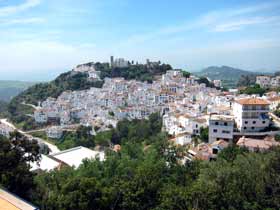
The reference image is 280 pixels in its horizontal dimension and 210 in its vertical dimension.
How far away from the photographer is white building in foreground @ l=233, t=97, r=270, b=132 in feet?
55.9

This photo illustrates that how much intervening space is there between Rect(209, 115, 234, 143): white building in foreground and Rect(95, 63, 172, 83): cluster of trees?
30337 millimetres

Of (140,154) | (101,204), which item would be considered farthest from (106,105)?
(101,204)

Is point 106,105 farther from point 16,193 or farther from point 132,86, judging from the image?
point 16,193

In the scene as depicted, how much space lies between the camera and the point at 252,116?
17078 millimetres

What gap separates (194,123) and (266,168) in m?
9.86

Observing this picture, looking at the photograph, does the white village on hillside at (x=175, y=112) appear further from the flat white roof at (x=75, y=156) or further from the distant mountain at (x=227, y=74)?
the distant mountain at (x=227, y=74)

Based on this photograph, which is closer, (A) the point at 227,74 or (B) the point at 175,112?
(B) the point at 175,112

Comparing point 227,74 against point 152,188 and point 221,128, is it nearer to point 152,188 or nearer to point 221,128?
point 221,128

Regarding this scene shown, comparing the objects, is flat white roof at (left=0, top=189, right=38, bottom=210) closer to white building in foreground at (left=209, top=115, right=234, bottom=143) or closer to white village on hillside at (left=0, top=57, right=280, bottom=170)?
white village on hillside at (left=0, top=57, right=280, bottom=170)

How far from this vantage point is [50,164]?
18844mm

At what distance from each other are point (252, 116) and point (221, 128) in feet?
6.52

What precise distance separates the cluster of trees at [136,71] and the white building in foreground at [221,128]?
30337 mm

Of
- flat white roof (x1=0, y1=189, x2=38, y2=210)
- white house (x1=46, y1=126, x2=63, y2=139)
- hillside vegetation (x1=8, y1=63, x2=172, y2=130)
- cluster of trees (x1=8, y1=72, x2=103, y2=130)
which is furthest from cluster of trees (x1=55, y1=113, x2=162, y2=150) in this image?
cluster of trees (x1=8, y1=72, x2=103, y2=130)

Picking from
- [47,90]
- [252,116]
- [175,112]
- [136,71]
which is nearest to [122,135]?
[175,112]
